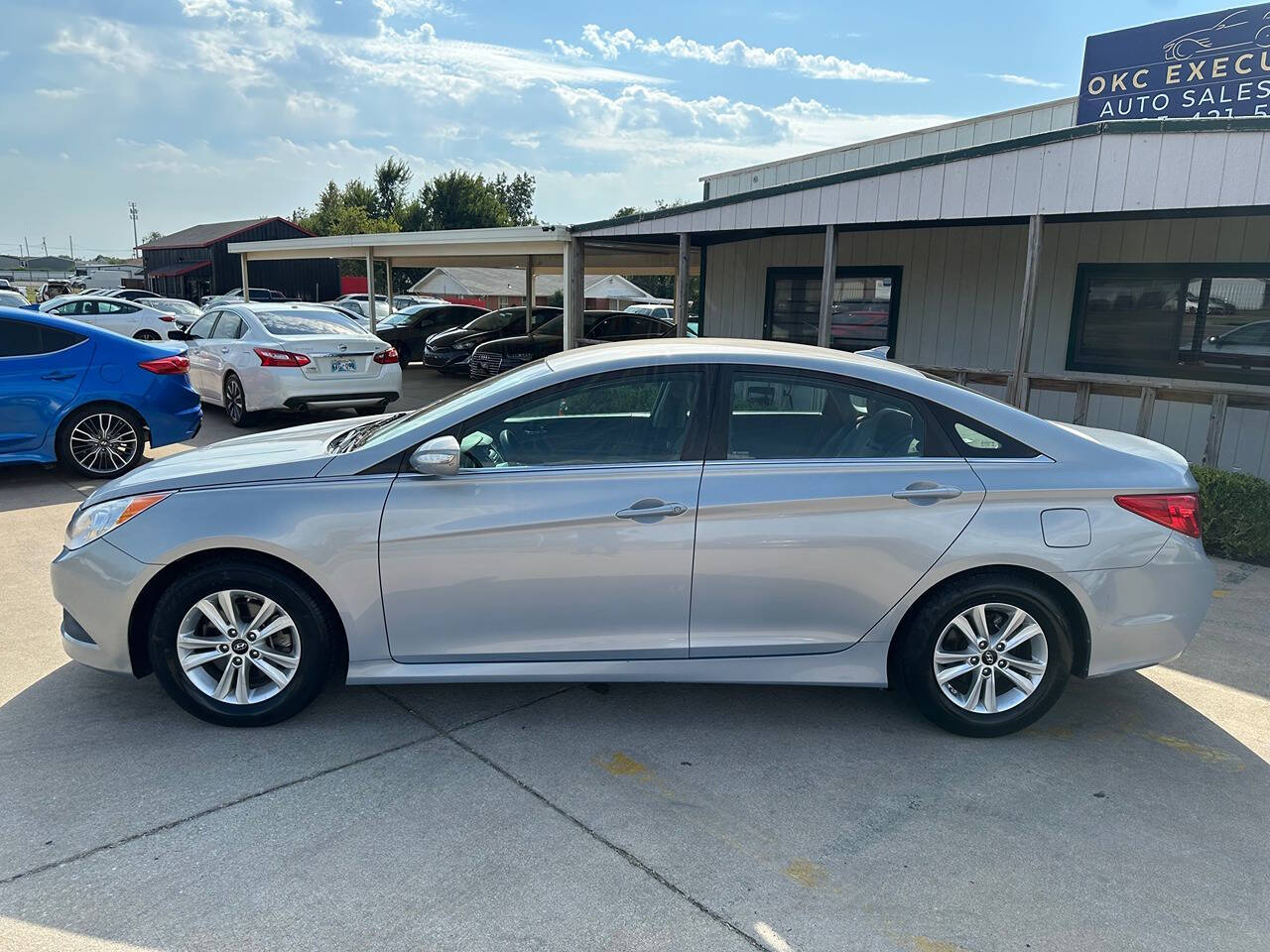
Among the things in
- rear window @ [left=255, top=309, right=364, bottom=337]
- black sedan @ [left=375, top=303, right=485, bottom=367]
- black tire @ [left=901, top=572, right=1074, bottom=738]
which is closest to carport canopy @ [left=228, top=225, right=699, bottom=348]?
black sedan @ [left=375, top=303, right=485, bottom=367]

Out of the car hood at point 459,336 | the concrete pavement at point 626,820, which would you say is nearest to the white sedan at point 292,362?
the car hood at point 459,336

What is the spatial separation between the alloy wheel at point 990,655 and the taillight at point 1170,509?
0.60m

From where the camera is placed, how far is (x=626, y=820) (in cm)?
313

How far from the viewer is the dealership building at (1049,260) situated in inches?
295

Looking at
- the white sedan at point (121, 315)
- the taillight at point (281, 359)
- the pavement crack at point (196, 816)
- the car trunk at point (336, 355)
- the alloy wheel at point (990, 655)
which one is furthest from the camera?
the white sedan at point (121, 315)

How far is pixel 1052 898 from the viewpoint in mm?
2797

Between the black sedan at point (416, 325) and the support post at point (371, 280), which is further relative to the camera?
the black sedan at point (416, 325)

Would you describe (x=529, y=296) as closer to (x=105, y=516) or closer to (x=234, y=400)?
(x=234, y=400)

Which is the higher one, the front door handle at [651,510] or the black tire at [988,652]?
the front door handle at [651,510]

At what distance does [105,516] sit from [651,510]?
2161 millimetres

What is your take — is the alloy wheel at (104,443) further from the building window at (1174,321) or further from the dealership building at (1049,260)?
the building window at (1174,321)

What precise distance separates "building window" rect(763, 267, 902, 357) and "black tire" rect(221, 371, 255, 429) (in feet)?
23.3

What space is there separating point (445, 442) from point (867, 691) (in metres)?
2.24

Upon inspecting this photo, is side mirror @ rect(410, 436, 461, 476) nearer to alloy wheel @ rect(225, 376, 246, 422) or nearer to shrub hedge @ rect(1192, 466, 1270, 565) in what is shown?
shrub hedge @ rect(1192, 466, 1270, 565)
